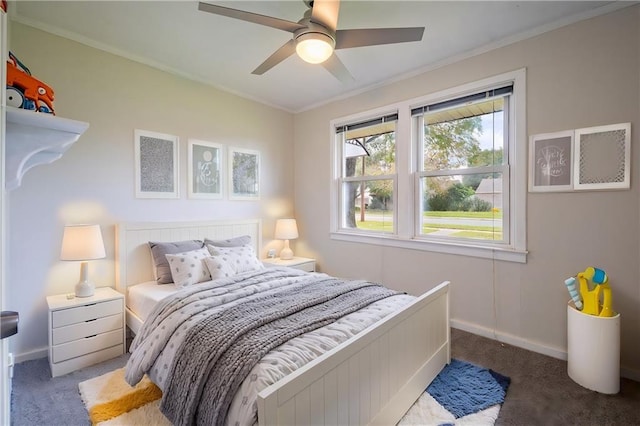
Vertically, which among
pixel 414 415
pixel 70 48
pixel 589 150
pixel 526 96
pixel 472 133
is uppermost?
pixel 70 48

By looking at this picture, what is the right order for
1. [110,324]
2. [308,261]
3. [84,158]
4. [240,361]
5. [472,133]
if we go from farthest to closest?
[308,261], [472,133], [84,158], [110,324], [240,361]

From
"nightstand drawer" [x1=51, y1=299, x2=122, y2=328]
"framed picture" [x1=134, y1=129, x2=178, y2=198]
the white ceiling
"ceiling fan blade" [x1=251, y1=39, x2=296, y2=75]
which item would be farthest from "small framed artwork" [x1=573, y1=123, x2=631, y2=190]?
"nightstand drawer" [x1=51, y1=299, x2=122, y2=328]

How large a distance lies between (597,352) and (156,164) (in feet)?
12.7

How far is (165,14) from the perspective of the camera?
7.32 ft

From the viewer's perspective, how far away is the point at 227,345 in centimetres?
147

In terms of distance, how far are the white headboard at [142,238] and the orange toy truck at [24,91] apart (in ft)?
5.33

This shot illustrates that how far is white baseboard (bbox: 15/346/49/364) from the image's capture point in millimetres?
2320

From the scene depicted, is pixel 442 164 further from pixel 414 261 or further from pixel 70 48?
pixel 70 48

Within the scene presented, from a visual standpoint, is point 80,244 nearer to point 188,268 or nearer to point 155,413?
point 188,268

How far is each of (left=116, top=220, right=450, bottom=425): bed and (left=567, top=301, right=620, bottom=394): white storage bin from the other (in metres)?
0.83

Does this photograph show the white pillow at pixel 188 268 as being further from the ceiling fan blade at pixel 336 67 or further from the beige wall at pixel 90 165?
the ceiling fan blade at pixel 336 67

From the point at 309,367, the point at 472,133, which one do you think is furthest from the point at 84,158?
the point at 472,133

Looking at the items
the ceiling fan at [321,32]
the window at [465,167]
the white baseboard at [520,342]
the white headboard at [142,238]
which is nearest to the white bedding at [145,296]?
the white headboard at [142,238]

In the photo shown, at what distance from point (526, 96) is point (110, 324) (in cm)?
385
